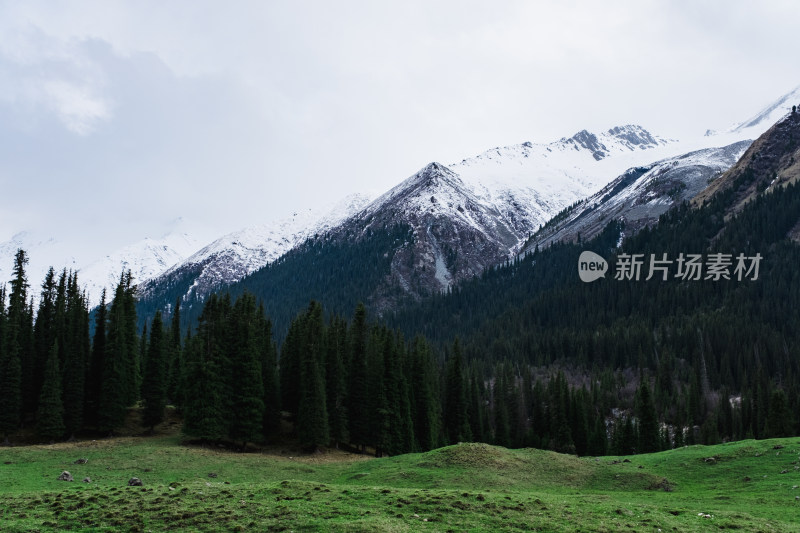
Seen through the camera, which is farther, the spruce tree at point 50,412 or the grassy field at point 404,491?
the spruce tree at point 50,412

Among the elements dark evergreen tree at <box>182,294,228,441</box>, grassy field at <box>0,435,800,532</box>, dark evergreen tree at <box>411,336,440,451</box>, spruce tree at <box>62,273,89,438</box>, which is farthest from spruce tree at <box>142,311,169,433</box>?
dark evergreen tree at <box>411,336,440,451</box>

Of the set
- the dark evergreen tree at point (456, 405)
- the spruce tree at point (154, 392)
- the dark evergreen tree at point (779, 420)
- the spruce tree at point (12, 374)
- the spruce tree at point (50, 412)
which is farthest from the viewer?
the dark evergreen tree at point (456, 405)

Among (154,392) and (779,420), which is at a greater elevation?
(154,392)

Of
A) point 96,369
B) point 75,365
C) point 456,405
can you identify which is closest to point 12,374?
point 75,365

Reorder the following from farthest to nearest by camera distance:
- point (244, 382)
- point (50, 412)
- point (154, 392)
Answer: point (154, 392) → point (244, 382) → point (50, 412)

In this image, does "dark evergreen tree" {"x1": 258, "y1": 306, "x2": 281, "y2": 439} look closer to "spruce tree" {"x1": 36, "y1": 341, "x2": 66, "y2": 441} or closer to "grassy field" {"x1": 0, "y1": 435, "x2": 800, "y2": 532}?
"grassy field" {"x1": 0, "y1": 435, "x2": 800, "y2": 532}

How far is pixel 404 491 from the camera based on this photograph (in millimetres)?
36844

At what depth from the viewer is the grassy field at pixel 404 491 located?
94.0 ft

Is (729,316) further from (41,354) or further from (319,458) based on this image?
(41,354)

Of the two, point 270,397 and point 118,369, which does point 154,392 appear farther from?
point 270,397

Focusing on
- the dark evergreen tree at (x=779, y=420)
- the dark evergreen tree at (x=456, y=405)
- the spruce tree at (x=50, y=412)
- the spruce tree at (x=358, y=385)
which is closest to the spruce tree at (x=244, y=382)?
the spruce tree at (x=358, y=385)

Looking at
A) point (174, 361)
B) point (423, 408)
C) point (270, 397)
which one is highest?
point (174, 361)

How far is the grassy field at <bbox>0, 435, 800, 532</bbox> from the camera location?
2866 cm

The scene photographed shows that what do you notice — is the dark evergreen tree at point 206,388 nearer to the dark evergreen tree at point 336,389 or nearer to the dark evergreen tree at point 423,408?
the dark evergreen tree at point 336,389
